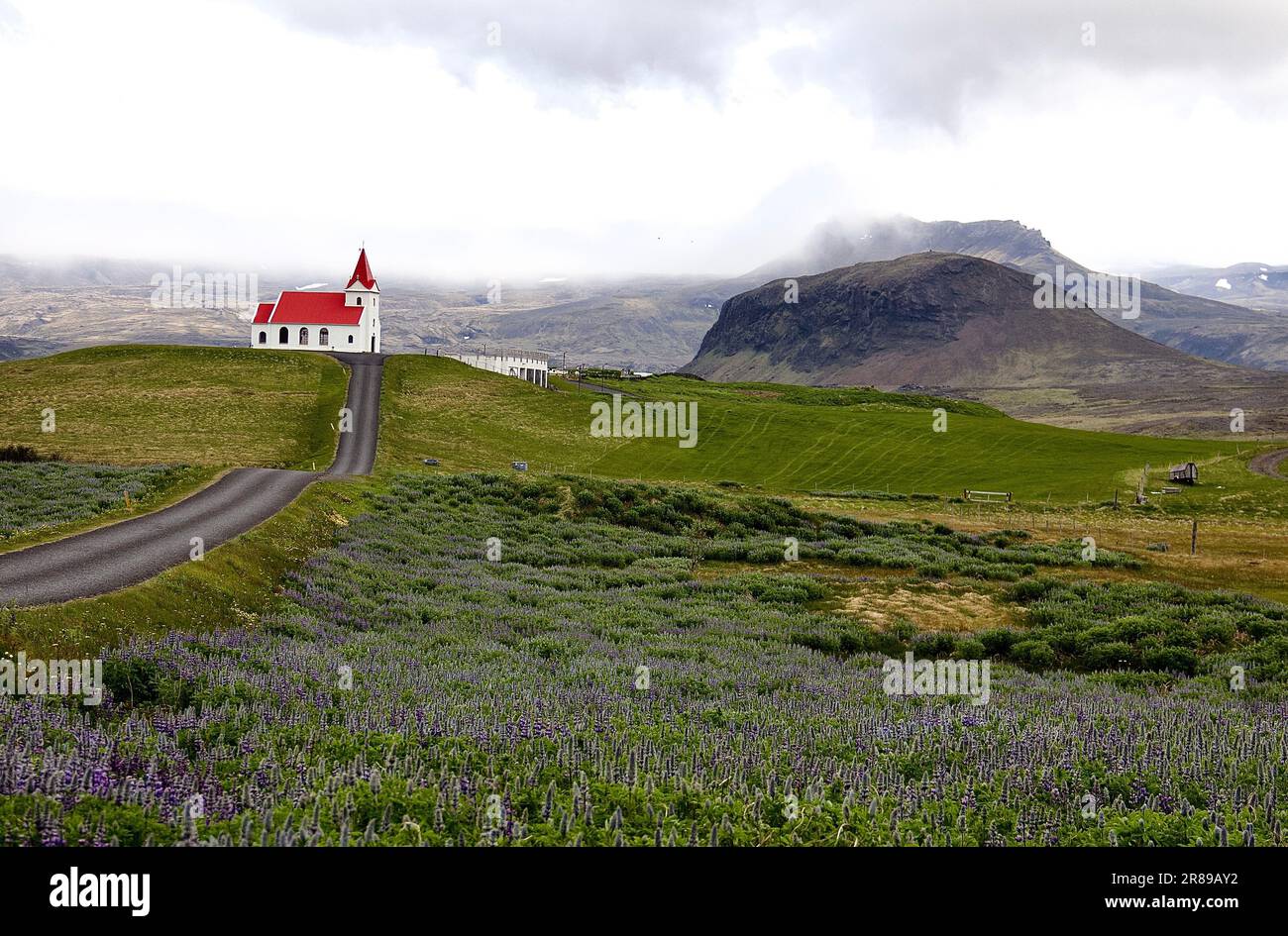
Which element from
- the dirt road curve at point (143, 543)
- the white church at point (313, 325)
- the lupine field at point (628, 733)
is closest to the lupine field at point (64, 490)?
the dirt road curve at point (143, 543)

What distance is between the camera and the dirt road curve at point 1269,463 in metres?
84.9

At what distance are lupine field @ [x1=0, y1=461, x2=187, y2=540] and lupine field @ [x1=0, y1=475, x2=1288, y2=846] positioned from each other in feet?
44.8

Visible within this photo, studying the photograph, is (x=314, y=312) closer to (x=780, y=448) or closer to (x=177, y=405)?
(x=177, y=405)

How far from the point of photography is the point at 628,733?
444 inches

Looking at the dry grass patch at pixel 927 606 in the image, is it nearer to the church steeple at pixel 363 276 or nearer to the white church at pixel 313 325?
the white church at pixel 313 325

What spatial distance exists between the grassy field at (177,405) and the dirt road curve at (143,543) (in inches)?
1041

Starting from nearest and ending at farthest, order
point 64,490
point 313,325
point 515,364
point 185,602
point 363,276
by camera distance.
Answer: point 185,602 < point 64,490 < point 313,325 < point 363,276 < point 515,364

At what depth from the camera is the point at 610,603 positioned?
27.5 metres

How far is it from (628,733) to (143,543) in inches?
727

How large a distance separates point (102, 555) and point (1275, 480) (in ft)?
302

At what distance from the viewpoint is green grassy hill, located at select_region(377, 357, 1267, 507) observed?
79812 millimetres

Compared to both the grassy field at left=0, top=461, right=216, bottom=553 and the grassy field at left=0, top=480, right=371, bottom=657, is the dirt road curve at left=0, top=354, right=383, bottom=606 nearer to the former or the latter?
the grassy field at left=0, top=480, right=371, bottom=657

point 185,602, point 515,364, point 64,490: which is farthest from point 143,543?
point 515,364
